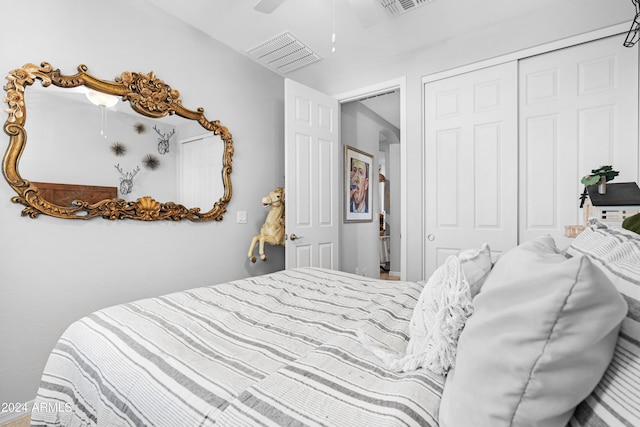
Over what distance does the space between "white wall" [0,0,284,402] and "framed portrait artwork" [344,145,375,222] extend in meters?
1.25

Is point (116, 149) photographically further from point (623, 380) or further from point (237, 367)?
point (623, 380)

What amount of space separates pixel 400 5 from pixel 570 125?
1.63 m

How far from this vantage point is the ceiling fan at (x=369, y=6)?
1.73 meters

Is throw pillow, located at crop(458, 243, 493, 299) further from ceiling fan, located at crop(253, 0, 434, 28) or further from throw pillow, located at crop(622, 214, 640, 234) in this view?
ceiling fan, located at crop(253, 0, 434, 28)

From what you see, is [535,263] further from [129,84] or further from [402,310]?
[129,84]

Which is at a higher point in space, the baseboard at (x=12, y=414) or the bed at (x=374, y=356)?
the bed at (x=374, y=356)

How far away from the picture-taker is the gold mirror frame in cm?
164

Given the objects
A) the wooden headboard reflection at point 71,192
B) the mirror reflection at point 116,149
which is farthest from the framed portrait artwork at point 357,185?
the wooden headboard reflection at point 71,192

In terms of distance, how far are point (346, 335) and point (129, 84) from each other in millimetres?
2334

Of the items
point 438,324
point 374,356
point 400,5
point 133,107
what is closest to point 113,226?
point 133,107

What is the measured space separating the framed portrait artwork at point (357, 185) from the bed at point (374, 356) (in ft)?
8.26

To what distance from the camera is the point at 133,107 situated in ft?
7.01

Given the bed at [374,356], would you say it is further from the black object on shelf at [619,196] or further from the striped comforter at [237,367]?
the black object on shelf at [619,196]

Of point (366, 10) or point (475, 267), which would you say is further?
point (366, 10)
